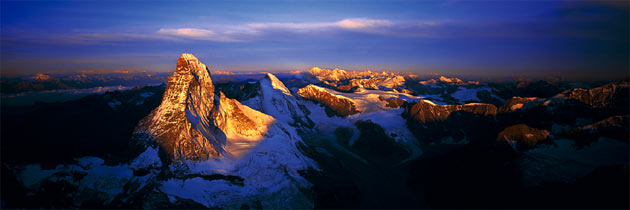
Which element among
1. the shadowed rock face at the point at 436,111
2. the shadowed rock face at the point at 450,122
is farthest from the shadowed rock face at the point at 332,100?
the shadowed rock face at the point at 436,111

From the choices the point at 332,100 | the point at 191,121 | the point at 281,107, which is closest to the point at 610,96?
the point at 332,100

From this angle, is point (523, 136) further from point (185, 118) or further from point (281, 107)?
point (281, 107)

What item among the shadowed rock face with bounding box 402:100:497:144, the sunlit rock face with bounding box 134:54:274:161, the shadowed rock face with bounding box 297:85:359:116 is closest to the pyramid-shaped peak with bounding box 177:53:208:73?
the sunlit rock face with bounding box 134:54:274:161

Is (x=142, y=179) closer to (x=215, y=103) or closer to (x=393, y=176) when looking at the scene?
Result: (x=215, y=103)

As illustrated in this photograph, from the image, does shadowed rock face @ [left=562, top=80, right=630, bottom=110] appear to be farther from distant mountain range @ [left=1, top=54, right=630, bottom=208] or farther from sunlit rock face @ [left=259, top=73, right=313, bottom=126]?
sunlit rock face @ [left=259, top=73, right=313, bottom=126]

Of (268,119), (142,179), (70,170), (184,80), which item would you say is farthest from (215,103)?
(70,170)

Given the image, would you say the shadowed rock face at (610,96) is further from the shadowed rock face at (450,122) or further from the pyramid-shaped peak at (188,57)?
the pyramid-shaped peak at (188,57)
